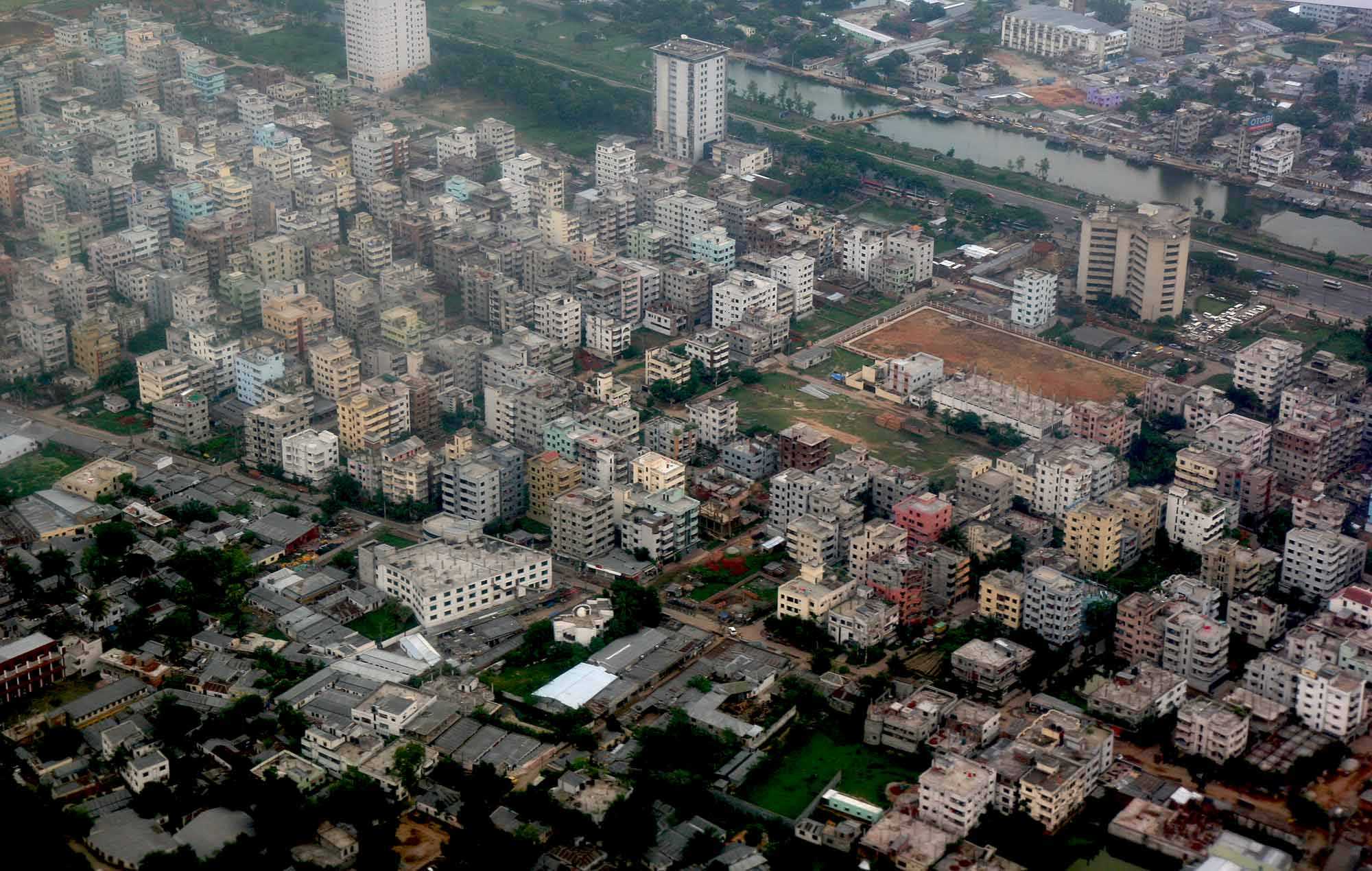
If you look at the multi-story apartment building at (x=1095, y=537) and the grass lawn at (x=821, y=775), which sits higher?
the multi-story apartment building at (x=1095, y=537)

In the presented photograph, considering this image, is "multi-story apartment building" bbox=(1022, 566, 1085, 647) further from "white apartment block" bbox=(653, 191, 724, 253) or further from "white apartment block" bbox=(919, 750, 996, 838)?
"white apartment block" bbox=(653, 191, 724, 253)

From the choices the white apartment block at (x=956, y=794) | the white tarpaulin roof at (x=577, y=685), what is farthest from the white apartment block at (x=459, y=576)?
the white apartment block at (x=956, y=794)

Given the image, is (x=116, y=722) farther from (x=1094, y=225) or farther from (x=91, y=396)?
(x=1094, y=225)

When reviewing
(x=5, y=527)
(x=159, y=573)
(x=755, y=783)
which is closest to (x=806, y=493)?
(x=755, y=783)

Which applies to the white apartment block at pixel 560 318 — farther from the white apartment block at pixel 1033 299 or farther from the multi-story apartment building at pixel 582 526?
the white apartment block at pixel 1033 299

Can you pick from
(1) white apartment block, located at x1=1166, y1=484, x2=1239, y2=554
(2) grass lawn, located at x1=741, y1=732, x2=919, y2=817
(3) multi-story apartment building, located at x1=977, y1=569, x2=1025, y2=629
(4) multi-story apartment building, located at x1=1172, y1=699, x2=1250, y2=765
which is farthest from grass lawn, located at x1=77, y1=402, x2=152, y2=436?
(4) multi-story apartment building, located at x1=1172, y1=699, x2=1250, y2=765

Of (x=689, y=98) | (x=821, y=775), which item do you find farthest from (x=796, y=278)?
(x=821, y=775)
